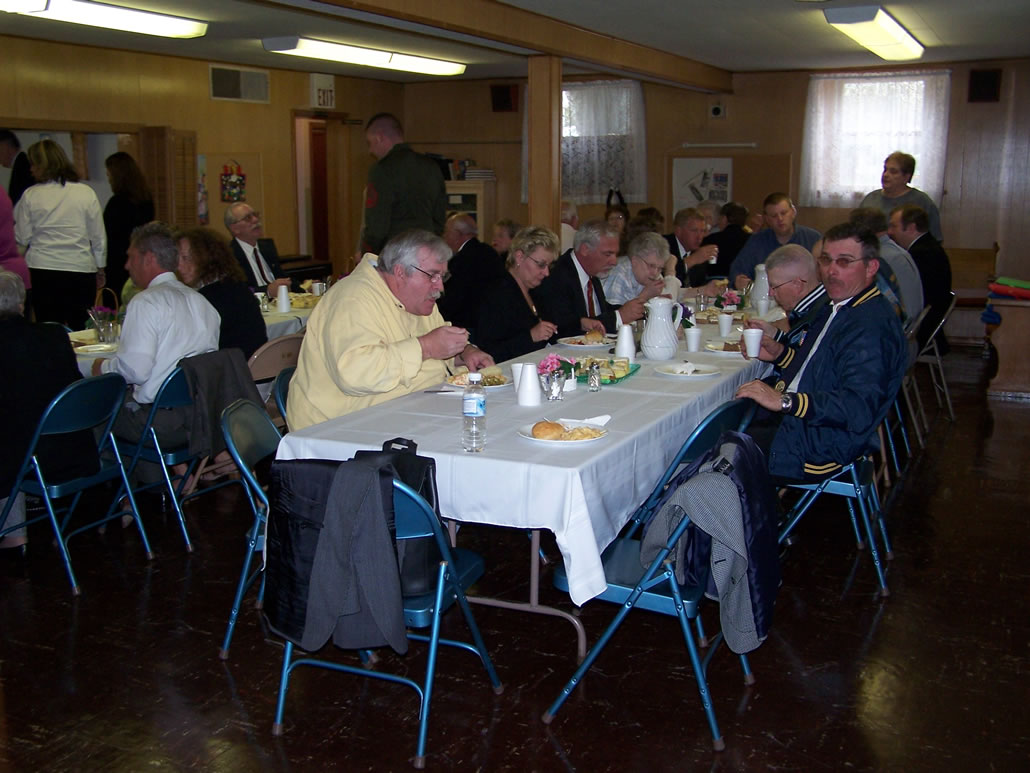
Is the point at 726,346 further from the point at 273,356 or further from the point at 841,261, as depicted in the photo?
the point at 273,356

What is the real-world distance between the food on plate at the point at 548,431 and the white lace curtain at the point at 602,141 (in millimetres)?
8883

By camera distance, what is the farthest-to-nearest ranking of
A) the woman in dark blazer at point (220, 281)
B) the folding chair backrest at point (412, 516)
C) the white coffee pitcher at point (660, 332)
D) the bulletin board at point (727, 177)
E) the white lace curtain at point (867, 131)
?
the bulletin board at point (727, 177) → the white lace curtain at point (867, 131) → the woman in dark blazer at point (220, 281) → the white coffee pitcher at point (660, 332) → the folding chair backrest at point (412, 516)

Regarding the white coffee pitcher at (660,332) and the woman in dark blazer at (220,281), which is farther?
the woman in dark blazer at (220,281)

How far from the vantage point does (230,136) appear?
394 inches

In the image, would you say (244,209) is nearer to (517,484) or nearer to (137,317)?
(137,317)

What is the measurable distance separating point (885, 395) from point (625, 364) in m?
1.00

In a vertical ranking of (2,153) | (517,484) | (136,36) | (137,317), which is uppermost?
(136,36)

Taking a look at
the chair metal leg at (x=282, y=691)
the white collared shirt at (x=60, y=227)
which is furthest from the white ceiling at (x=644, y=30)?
the chair metal leg at (x=282, y=691)

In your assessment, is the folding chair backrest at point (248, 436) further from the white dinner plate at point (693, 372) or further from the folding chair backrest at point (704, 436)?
the white dinner plate at point (693, 372)

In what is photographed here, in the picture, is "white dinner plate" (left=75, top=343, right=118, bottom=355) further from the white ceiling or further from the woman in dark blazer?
the white ceiling

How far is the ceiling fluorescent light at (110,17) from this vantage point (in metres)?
6.00

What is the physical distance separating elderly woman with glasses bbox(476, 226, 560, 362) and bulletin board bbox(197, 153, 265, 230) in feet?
18.8

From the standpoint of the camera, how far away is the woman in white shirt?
701cm

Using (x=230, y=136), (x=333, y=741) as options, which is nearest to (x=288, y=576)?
(x=333, y=741)
